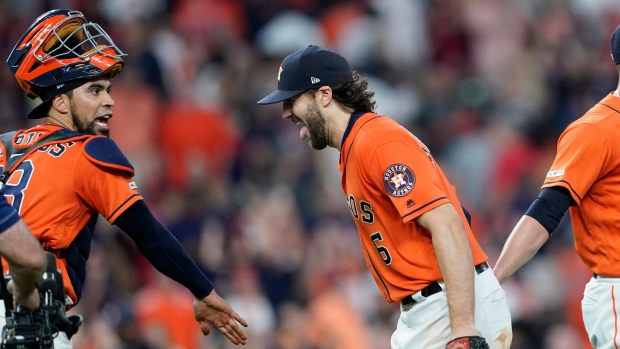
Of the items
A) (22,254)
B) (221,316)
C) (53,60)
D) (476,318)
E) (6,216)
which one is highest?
(53,60)

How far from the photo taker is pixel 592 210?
4.81 metres

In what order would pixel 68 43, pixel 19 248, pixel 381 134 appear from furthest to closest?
pixel 68 43 < pixel 381 134 < pixel 19 248

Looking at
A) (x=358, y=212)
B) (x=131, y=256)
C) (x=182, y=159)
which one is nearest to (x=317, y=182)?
(x=182, y=159)

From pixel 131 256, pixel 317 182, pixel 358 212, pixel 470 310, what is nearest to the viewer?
pixel 470 310

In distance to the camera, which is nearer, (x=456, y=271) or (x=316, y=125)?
(x=456, y=271)

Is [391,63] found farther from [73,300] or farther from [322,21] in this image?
[73,300]

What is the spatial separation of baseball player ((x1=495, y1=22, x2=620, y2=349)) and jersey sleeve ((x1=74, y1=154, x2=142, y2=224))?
5.69 ft

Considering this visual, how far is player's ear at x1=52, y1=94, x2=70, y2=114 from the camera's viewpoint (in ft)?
15.7

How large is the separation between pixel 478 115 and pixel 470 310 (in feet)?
23.0

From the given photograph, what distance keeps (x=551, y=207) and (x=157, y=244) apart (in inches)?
70.4

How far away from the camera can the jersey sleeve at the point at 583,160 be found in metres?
4.69

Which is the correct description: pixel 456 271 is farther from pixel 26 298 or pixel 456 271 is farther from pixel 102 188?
pixel 26 298

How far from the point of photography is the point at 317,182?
996 centimetres

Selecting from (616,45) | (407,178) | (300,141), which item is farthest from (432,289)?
(300,141)
